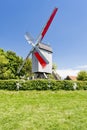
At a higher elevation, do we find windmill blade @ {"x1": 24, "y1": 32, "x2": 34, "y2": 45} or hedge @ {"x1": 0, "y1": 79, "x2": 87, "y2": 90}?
windmill blade @ {"x1": 24, "y1": 32, "x2": 34, "y2": 45}

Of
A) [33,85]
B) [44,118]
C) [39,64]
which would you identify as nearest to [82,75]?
[39,64]

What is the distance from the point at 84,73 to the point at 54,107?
4762cm

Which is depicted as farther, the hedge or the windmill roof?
the windmill roof

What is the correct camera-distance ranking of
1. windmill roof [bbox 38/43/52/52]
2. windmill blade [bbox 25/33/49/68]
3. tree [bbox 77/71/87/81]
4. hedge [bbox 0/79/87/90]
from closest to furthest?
hedge [bbox 0/79/87/90] < windmill blade [bbox 25/33/49/68] < windmill roof [bbox 38/43/52/52] < tree [bbox 77/71/87/81]

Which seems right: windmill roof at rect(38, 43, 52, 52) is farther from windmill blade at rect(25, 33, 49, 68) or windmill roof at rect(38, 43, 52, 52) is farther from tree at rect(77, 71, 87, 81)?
tree at rect(77, 71, 87, 81)

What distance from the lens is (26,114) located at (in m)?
Answer: 10.5

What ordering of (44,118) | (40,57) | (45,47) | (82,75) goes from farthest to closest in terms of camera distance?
(82,75), (45,47), (40,57), (44,118)

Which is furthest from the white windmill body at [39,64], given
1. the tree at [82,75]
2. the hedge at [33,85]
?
the tree at [82,75]

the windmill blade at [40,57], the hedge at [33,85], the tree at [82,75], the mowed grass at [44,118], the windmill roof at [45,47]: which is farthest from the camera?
the tree at [82,75]

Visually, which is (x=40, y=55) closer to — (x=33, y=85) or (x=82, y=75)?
(x=33, y=85)

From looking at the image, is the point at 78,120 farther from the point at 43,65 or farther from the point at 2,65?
the point at 2,65

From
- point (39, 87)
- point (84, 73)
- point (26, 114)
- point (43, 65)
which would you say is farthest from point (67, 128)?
point (84, 73)

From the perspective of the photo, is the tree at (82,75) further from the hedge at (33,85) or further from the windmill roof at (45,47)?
the hedge at (33,85)

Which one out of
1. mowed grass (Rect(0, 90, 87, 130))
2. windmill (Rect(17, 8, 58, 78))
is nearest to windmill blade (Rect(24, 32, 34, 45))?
windmill (Rect(17, 8, 58, 78))
